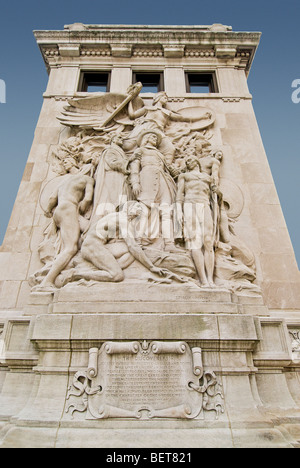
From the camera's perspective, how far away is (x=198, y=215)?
8.94 metres

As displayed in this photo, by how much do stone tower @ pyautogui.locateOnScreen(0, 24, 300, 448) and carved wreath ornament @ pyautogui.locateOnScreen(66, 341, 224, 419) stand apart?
3 centimetres

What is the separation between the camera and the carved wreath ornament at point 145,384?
6168 millimetres

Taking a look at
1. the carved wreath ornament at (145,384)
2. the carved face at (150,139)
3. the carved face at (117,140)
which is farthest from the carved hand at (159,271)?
the carved face at (117,140)

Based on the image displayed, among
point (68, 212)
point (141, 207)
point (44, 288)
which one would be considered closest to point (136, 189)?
point (141, 207)

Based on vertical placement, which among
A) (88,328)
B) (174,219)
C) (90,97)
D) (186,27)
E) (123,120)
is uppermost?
(186,27)

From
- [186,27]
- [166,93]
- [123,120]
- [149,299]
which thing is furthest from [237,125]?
[149,299]

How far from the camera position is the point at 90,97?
12.2 meters

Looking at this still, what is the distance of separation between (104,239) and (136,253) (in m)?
0.99

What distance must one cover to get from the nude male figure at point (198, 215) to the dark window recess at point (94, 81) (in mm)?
7384

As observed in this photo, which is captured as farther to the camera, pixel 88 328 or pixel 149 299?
pixel 149 299

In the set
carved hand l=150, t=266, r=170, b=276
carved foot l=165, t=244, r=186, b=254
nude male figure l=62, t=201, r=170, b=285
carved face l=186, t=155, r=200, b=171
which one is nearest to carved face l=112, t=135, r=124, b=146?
carved face l=186, t=155, r=200, b=171

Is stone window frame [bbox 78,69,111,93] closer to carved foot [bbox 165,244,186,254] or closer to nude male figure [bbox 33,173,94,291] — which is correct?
nude male figure [bbox 33,173,94,291]
